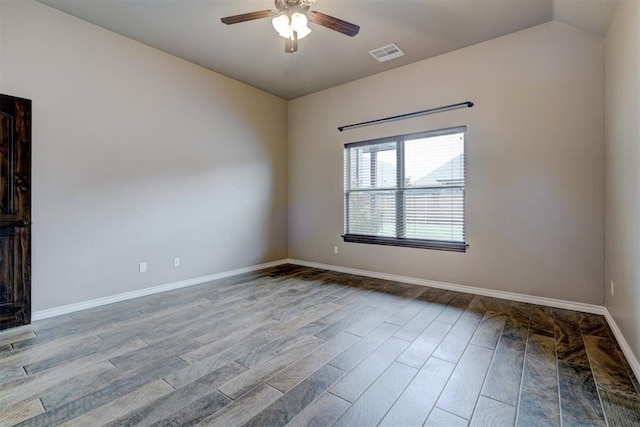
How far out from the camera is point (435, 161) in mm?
3977

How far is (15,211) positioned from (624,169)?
5160 mm

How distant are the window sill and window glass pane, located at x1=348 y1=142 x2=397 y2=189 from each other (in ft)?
2.61

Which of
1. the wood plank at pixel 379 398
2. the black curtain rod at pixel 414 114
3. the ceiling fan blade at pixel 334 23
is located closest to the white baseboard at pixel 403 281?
the wood plank at pixel 379 398

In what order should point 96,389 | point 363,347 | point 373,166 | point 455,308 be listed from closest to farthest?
point 96,389
point 363,347
point 455,308
point 373,166

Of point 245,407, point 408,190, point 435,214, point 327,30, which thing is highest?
point 327,30

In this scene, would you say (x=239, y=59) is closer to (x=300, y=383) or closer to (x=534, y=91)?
(x=534, y=91)

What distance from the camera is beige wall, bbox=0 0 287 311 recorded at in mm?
2938

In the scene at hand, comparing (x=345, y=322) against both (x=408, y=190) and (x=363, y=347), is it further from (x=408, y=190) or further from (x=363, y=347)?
(x=408, y=190)

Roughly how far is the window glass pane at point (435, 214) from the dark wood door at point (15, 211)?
4.25 metres

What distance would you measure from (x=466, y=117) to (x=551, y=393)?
3.02 meters

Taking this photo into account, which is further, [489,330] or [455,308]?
Result: [455,308]

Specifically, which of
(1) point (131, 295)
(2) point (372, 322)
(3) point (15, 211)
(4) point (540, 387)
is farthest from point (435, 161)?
(3) point (15, 211)

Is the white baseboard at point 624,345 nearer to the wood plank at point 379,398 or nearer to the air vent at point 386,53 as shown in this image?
the wood plank at point 379,398

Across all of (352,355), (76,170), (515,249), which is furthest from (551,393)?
(76,170)
